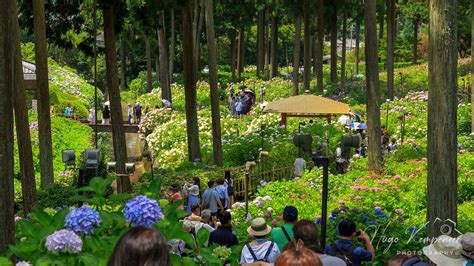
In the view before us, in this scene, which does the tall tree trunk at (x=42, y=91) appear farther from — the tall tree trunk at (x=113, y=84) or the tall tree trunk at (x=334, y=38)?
the tall tree trunk at (x=334, y=38)

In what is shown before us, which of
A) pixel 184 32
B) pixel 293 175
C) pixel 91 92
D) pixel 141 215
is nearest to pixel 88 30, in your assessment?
pixel 184 32

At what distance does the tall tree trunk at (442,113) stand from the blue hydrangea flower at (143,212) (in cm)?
522

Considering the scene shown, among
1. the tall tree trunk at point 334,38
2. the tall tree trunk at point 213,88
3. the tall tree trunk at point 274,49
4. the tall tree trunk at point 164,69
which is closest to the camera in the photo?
the tall tree trunk at point 213,88

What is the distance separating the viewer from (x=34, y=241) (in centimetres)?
617

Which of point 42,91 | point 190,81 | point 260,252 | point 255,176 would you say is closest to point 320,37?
point 190,81

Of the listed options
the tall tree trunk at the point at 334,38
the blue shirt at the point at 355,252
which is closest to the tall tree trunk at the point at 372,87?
the blue shirt at the point at 355,252

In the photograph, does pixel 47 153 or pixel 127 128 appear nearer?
pixel 47 153

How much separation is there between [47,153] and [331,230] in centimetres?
1014

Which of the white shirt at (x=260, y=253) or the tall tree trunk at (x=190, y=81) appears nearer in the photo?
the white shirt at (x=260, y=253)

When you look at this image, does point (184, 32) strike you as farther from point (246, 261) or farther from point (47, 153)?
point (246, 261)

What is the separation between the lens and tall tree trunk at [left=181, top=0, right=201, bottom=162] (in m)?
24.5

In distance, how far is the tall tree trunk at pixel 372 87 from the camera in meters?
21.5

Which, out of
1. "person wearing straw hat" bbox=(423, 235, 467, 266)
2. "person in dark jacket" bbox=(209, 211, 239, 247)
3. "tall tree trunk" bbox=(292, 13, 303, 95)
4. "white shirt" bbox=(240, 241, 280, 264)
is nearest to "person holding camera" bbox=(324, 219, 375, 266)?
"white shirt" bbox=(240, 241, 280, 264)

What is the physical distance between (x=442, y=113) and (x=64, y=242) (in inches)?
236
